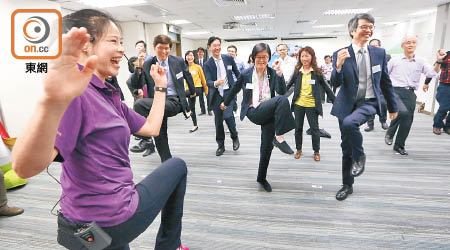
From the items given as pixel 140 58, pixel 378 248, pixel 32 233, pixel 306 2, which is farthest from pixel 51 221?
pixel 306 2

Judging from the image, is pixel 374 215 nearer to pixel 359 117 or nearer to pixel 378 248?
pixel 378 248

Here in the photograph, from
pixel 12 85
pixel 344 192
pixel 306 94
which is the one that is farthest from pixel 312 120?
pixel 12 85

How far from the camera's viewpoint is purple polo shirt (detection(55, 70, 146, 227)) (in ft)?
2.72

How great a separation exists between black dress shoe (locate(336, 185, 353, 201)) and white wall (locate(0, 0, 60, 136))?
4.99m

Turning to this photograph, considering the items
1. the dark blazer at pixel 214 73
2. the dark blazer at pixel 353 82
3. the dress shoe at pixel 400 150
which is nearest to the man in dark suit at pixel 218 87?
the dark blazer at pixel 214 73

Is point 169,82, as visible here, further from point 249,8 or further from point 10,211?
point 249,8

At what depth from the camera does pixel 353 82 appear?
2365 millimetres

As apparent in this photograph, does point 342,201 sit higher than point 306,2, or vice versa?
point 306,2

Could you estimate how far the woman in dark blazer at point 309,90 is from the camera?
355 centimetres

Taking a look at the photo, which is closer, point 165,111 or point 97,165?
point 97,165

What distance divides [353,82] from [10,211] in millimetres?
3577

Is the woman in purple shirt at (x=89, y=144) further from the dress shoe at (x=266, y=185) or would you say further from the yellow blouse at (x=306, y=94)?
the yellow blouse at (x=306, y=94)

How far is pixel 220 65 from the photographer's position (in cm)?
445

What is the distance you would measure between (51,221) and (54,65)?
8.04 ft
